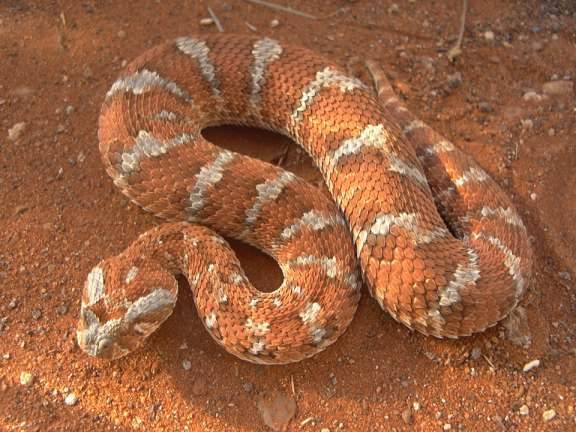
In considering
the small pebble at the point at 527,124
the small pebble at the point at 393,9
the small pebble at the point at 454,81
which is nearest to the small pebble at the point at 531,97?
the small pebble at the point at 527,124

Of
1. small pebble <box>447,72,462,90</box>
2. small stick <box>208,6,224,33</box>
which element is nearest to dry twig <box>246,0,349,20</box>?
small stick <box>208,6,224,33</box>

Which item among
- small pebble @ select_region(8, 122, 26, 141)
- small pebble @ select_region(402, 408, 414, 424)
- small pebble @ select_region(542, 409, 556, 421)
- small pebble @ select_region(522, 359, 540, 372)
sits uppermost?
small pebble @ select_region(8, 122, 26, 141)

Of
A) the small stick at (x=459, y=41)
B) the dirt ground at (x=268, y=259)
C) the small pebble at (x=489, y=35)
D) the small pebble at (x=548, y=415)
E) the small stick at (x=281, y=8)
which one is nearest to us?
the small pebble at (x=548, y=415)

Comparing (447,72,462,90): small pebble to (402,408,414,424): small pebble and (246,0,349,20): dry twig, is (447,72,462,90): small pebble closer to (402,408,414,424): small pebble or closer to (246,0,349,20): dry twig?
(246,0,349,20): dry twig

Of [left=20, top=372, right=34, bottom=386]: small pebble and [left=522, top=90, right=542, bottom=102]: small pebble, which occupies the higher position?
[left=522, top=90, right=542, bottom=102]: small pebble

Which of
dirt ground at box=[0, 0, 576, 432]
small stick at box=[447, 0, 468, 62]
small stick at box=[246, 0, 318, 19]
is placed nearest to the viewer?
dirt ground at box=[0, 0, 576, 432]

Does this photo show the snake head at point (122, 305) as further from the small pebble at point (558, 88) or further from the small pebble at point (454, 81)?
the small pebble at point (558, 88)

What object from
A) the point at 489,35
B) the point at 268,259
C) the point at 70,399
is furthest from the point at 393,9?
the point at 70,399

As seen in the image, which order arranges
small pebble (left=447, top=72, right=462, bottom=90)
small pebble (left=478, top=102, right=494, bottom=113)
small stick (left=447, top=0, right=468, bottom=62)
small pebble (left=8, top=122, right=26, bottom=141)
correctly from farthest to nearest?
small stick (left=447, top=0, right=468, bottom=62) < small pebble (left=447, top=72, right=462, bottom=90) < small pebble (left=478, top=102, right=494, bottom=113) < small pebble (left=8, top=122, right=26, bottom=141)

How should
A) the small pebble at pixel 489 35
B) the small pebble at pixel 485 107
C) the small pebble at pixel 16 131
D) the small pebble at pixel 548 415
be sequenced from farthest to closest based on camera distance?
the small pebble at pixel 489 35 < the small pebble at pixel 485 107 < the small pebble at pixel 16 131 < the small pebble at pixel 548 415
